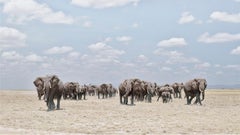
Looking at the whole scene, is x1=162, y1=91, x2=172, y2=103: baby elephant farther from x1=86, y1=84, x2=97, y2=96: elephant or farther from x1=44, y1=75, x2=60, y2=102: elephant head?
x1=86, y1=84, x2=97, y2=96: elephant

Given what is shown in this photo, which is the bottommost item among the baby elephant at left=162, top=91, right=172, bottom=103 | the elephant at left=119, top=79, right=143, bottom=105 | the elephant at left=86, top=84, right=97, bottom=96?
the baby elephant at left=162, top=91, right=172, bottom=103

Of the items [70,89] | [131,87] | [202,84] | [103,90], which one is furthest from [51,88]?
[103,90]

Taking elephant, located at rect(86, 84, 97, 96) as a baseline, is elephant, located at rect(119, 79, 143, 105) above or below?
below

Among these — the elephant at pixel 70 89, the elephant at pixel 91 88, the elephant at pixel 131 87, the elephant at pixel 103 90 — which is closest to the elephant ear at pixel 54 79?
the elephant at pixel 131 87

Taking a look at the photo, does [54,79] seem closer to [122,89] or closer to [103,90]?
[122,89]

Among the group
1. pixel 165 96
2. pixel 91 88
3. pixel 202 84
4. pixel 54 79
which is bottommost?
pixel 165 96

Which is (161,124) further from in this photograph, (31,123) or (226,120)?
(31,123)

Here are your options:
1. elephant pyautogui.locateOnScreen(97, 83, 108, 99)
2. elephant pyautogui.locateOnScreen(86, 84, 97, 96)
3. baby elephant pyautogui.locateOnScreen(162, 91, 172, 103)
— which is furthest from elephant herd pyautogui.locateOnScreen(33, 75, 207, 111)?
elephant pyautogui.locateOnScreen(86, 84, 97, 96)

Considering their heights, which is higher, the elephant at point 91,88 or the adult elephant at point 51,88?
the elephant at point 91,88

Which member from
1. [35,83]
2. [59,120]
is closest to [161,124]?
[59,120]

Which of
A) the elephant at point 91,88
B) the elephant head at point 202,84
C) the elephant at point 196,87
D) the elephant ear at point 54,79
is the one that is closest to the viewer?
the elephant ear at point 54,79

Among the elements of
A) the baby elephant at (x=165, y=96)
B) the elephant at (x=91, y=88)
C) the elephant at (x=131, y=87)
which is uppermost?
the elephant at (x=91, y=88)

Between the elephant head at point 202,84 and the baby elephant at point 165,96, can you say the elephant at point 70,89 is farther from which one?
the elephant head at point 202,84

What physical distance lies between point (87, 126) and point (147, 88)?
92.1 ft
